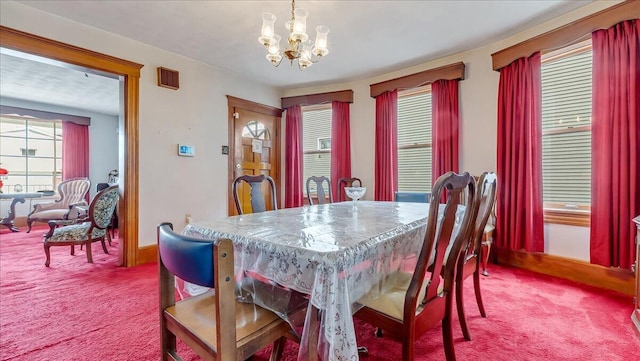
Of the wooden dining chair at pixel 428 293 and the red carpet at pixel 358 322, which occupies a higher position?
the wooden dining chair at pixel 428 293

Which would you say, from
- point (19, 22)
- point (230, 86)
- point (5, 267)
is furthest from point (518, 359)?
point (5, 267)

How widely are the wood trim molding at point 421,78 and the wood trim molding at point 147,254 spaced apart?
3552 mm

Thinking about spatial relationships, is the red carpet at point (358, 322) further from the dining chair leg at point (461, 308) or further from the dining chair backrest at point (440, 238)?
the dining chair backrest at point (440, 238)

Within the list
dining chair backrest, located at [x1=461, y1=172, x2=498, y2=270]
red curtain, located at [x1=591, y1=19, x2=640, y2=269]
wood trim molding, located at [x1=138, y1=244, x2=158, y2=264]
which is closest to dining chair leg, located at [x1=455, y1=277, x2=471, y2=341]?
dining chair backrest, located at [x1=461, y1=172, x2=498, y2=270]

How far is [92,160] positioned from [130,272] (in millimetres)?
4972

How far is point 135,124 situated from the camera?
3.08 meters

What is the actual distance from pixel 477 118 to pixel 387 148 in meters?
1.16

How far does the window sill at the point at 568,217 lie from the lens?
2.60m

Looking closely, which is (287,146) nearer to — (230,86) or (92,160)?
(230,86)

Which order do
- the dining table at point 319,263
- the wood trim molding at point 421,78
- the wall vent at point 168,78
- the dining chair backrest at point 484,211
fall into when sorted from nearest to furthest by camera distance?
1. the dining table at point 319,263
2. the dining chair backrest at point 484,211
3. the wall vent at point 168,78
4. the wood trim molding at point 421,78

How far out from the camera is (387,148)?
3.98 metres

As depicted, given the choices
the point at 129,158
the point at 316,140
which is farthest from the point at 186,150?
the point at 316,140

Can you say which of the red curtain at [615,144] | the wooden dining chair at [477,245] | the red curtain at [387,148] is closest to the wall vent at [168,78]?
the red curtain at [387,148]

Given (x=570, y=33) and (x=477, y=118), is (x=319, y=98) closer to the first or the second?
(x=477, y=118)
